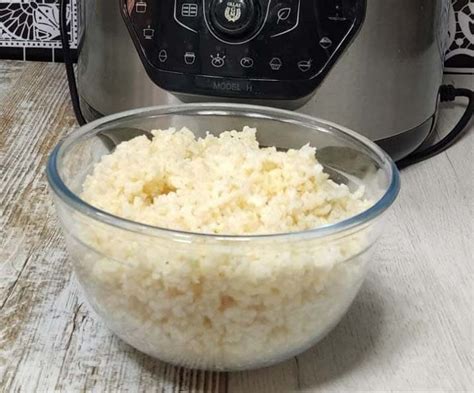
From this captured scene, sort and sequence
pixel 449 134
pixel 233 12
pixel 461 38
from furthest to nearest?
pixel 461 38 → pixel 449 134 → pixel 233 12

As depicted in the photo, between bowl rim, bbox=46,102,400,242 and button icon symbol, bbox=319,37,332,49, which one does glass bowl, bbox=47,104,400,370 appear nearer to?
bowl rim, bbox=46,102,400,242

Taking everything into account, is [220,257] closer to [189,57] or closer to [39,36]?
[189,57]

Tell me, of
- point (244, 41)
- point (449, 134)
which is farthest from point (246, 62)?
point (449, 134)

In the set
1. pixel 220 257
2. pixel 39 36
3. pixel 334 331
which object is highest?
pixel 220 257

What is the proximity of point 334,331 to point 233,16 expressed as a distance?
273 millimetres

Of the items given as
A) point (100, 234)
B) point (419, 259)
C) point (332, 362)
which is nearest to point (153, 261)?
point (100, 234)

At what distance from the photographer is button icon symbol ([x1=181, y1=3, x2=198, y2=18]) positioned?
2.18 feet

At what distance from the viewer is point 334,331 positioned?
0.52 m

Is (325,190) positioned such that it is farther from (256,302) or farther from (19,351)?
(19,351)

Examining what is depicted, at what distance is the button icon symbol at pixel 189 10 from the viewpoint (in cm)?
A: 66

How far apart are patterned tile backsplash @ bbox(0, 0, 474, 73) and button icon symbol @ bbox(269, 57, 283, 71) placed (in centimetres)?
42

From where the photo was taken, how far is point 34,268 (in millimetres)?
580

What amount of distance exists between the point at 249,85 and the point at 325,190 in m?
0.23

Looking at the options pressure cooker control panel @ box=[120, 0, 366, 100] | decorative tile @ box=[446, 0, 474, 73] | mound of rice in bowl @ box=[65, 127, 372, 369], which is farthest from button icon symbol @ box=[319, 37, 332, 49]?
decorative tile @ box=[446, 0, 474, 73]
